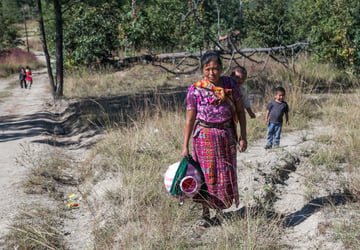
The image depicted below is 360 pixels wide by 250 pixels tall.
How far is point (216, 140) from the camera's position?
308 cm

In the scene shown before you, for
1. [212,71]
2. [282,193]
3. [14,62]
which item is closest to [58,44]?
[282,193]

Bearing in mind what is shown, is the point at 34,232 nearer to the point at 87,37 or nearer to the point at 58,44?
the point at 58,44

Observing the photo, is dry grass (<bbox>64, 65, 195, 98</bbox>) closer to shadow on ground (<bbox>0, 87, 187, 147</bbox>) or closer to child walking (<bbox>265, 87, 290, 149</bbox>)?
shadow on ground (<bbox>0, 87, 187, 147</bbox>)

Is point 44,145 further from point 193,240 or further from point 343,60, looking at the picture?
point 343,60

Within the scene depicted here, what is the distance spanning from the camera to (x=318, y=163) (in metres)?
4.66

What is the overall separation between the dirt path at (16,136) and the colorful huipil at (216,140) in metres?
1.87

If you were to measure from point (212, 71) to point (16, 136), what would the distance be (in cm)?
559

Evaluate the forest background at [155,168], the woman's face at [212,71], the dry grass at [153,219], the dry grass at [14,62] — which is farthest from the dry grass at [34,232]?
the dry grass at [14,62]

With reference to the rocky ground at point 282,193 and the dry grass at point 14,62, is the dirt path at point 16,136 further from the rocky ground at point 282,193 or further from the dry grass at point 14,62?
the dry grass at point 14,62

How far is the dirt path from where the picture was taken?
13.4 feet

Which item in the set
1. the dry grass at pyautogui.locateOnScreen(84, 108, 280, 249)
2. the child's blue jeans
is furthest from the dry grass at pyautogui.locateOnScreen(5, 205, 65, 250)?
the child's blue jeans

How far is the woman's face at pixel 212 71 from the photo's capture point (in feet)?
9.97

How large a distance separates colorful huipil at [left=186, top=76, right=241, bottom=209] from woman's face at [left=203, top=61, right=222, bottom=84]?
0.23 ft

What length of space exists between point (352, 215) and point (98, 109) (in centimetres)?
700
